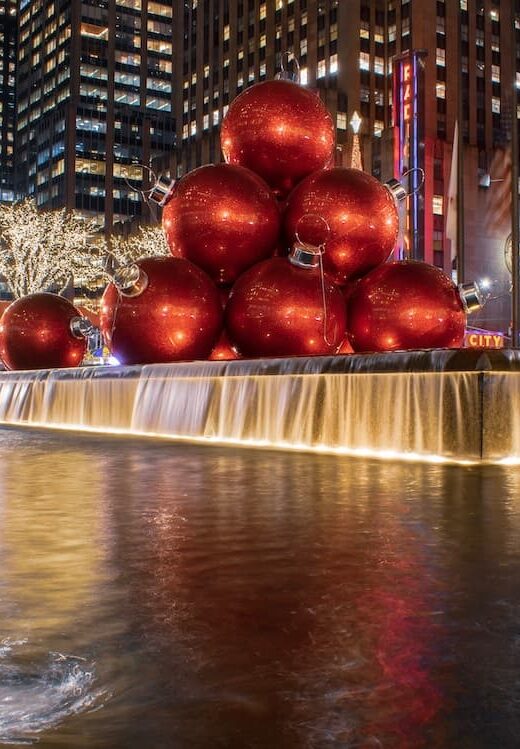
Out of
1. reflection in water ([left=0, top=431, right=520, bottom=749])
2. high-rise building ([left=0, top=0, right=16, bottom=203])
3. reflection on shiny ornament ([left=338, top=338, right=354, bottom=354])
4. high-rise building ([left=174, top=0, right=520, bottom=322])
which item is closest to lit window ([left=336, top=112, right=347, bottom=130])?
high-rise building ([left=174, top=0, right=520, bottom=322])

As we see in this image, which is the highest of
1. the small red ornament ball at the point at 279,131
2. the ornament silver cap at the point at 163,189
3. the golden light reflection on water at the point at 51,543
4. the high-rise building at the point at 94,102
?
the high-rise building at the point at 94,102

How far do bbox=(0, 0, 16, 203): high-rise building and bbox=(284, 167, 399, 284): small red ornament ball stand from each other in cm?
13913

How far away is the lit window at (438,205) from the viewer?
59.6m

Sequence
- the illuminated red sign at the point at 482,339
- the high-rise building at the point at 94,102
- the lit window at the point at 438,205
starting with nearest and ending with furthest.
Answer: the illuminated red sign at the point at 482,339 → the lit window at the point at 438,205 → the high-rise building at the point at 94,102

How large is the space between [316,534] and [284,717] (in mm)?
2097

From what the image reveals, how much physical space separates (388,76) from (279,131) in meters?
65.3

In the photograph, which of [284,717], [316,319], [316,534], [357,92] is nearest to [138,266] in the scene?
[316,319]

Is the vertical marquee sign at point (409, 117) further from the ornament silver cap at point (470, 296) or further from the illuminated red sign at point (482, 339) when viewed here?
the ornament silver cap at point (470, 296)

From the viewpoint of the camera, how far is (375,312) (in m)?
9.34

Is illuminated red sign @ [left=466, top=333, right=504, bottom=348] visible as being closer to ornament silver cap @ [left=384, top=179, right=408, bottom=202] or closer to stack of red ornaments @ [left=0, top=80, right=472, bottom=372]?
ornament silver cap @ [left=384, top=179, right=408, bottom=202]

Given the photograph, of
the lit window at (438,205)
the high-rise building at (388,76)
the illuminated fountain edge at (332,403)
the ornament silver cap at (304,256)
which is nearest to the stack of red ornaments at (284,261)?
the ornament silver cap at (304,256)

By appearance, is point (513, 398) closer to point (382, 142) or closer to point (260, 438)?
point (260, 438)

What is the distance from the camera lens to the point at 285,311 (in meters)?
9.34

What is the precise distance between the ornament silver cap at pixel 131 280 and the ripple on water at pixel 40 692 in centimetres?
757
